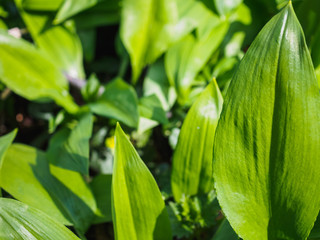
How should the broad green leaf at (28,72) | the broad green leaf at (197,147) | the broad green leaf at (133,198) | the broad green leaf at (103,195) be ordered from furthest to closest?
the broad green leaf at (28,72)
the broad green leaf at (103,195)
the broad green leaf at (197,147)
the broad green leaf at (133,198)

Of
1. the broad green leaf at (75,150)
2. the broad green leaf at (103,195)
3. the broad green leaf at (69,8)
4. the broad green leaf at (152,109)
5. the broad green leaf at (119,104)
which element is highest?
the broad green leaf at (69,8)

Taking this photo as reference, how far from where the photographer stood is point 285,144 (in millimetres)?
727

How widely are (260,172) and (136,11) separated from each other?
826 millimetres

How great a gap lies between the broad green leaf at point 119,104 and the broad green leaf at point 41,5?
417mm

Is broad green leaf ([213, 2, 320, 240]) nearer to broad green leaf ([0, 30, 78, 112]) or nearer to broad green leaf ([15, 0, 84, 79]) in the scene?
broad green leaf ([0, 30, 78, 112])

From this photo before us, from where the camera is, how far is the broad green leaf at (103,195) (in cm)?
104

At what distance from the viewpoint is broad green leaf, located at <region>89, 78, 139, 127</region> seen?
115 centimetres

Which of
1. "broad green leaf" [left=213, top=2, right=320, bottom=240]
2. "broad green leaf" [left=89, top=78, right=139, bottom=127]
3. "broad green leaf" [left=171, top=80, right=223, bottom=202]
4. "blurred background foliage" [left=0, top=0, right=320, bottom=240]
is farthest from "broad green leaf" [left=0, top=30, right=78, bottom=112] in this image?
"broad green leaf" [left=213, top=2, right=320, bottom=240]

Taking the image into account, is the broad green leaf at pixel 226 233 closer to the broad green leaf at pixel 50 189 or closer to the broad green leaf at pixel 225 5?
the broad green leaf at pixel 50 189

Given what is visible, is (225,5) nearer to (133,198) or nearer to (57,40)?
(57,40)

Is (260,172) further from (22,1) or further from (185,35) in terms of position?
(22,1)

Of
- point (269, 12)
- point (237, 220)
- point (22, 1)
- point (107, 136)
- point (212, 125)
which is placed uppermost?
point (22, 1)

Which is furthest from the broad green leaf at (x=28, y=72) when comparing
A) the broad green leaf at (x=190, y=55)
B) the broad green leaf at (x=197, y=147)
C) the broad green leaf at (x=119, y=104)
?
the broad green leaf at (x=197, y=147)

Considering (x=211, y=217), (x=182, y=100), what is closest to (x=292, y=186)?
(x=211, y=217)
